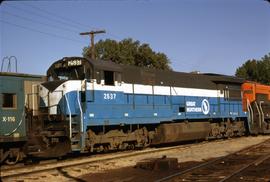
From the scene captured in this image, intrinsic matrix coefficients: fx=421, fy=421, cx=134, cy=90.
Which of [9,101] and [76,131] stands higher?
[9,101]

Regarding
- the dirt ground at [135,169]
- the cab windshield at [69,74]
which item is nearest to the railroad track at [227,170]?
the dirt ground at [135,169]

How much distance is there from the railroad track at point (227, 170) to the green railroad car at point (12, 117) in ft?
21.5

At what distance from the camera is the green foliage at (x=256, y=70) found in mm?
81562

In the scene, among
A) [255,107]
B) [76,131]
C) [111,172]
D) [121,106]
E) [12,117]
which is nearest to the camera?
[111,172]

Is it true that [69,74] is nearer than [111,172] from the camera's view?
No

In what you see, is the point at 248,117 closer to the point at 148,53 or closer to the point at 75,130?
the point at 75,130

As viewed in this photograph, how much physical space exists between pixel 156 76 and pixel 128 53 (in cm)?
3886

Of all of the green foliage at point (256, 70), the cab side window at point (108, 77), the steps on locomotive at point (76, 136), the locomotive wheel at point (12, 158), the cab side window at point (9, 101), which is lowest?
the locomotive wheel at point (12, 158)

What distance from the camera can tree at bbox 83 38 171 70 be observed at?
59938 millimetres

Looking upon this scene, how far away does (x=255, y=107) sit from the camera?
101 feet

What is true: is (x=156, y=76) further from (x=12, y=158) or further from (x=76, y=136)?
(x=12, y=158)

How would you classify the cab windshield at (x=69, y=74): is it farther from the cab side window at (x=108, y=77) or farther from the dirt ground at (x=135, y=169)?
the dirt ground at (x=135, y=169)

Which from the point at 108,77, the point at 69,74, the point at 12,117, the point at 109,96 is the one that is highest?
the point at 69,74

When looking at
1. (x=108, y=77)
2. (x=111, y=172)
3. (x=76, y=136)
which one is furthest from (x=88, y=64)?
(x=111, y=172)
